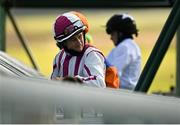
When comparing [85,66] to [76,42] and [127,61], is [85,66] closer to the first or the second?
[76,42]

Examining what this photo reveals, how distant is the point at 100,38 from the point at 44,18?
95 centimetres

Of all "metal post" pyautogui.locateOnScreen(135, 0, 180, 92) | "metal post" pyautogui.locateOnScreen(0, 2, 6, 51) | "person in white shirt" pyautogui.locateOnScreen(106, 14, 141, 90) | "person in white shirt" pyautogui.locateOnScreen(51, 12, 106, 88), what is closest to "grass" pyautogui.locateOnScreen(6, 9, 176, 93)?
"metal post" pyautogui.locateOnScreen(0, 2, 6, 51)

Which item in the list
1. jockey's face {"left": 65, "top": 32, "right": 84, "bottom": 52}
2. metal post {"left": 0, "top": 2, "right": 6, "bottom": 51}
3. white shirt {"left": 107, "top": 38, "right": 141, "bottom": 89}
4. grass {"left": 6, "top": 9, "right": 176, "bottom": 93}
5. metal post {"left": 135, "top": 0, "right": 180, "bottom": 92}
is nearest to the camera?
jockey's face {"left": 65, "top": 32, "right": 84, "bottom": 52}

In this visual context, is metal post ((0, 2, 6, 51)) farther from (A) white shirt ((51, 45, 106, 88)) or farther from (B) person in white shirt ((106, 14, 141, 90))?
(A) white shirt ((51, 45, 106, 88))

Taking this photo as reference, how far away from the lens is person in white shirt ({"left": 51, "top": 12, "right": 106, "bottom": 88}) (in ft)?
14.7

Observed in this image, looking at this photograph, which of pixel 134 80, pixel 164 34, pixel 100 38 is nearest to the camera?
pixel 164 34

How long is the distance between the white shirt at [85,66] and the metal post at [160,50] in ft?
5.42

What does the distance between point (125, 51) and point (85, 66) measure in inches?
122

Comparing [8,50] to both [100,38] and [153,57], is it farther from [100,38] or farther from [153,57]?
[153,57]

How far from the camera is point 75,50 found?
4.55m

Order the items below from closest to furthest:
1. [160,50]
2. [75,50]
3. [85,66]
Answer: [85,66] < [75,50] < [160,50]

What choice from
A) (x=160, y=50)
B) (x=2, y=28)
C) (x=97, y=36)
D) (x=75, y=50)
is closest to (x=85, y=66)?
(x=75, y=50)
